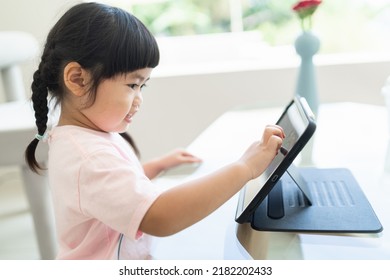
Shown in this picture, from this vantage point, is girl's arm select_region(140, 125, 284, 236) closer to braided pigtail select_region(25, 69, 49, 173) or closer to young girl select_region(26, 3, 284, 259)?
young girl select_region(26, 3, 284, 259)

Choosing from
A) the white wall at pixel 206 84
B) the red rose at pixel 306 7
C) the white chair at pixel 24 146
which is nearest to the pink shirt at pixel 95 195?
the white chair at pixel 24 146

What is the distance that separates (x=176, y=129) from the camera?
165 cm

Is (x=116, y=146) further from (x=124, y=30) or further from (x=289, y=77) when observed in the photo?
(x=289, y=77)

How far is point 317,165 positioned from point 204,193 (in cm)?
31

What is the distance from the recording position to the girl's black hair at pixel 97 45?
576 mm

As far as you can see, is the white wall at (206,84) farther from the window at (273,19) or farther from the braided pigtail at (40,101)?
the braided pigtail at (40,101)

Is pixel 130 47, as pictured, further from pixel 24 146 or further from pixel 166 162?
pixel 24 146

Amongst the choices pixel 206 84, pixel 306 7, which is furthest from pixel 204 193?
pixel 206 84

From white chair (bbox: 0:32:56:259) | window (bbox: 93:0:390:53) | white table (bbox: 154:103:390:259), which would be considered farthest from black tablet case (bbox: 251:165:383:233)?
window (bbox: 93:0:390:53)

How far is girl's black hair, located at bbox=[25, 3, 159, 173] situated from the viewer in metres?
0.58

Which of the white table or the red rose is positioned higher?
the red rose

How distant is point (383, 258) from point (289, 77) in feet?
3.67
